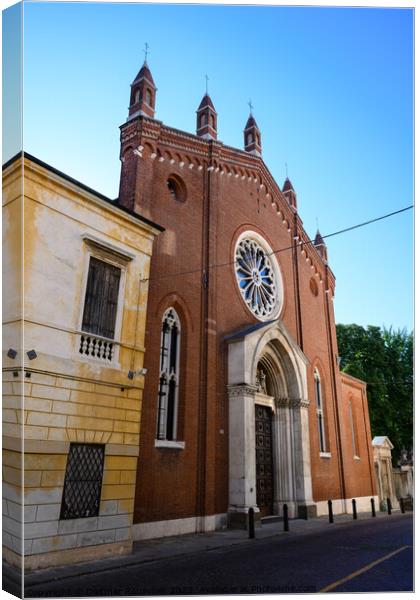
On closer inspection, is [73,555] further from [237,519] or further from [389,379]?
[389,379]

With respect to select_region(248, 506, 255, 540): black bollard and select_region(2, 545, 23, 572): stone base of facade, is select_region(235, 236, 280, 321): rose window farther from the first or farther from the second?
select_region(2, 545, 23, 572): stone base of facade

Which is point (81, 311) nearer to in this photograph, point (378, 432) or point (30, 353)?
point (30, 353)

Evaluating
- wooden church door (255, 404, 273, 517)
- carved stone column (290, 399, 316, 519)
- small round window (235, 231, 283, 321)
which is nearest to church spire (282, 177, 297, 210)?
small round window (235, 231, 283, 321)

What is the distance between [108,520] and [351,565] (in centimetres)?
397

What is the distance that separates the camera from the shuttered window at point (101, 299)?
811 centimetres

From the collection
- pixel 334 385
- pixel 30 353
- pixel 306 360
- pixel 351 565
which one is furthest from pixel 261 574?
pixel 334 385

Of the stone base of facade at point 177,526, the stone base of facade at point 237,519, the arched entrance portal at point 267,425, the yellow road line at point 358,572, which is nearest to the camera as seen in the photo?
the yellow road line at point 358,572

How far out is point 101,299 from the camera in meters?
8.40

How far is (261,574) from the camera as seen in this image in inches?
257

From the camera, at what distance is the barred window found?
37.6 feet

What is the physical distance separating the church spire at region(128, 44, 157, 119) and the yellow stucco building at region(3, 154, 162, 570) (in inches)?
222

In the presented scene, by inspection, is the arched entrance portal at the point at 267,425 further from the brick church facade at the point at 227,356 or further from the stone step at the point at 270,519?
the stone step at the point at 270,519

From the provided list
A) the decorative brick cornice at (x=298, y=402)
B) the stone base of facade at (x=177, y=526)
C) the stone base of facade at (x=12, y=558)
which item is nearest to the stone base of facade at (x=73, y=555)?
the stone base of facade at (x=12, y=558)

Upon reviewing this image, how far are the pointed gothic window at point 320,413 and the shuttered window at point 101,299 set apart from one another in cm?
1231
